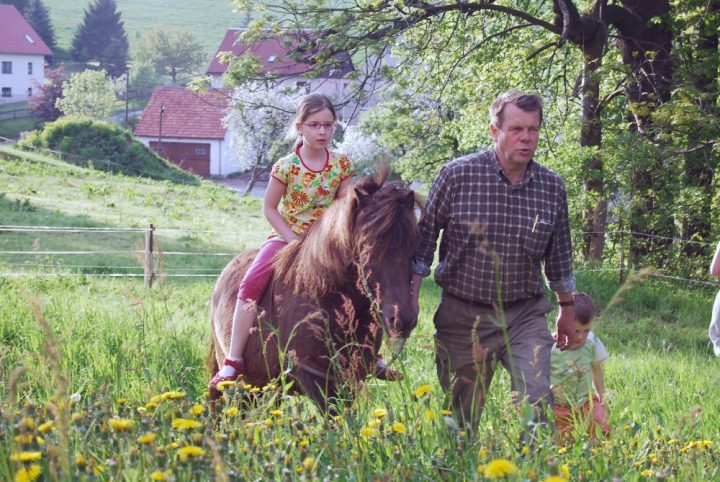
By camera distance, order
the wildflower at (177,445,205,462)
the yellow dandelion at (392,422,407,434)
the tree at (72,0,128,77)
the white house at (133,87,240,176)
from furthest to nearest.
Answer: the tree at (72,0,128,77) < the white house at (133,87,240,176) < the yellow dandelion at (392,422,407,434) < the wildflower at (177,445,205,462)

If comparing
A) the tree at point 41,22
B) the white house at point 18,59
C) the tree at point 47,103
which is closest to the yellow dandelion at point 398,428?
the tree at point 47,103

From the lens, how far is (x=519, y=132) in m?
4.98

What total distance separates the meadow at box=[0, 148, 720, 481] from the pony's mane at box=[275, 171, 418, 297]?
0.67 metres

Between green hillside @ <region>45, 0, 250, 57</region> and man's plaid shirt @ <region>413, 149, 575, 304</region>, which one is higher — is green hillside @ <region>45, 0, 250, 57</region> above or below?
above

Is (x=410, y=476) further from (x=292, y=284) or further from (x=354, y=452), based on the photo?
(x=292, y=284)

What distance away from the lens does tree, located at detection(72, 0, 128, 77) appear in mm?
117688

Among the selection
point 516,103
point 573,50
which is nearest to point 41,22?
point 573,50

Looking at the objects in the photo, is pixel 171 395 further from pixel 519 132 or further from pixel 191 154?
pixel 191 154

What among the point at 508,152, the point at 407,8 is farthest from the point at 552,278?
the point at 407,8

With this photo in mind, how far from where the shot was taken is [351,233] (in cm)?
497

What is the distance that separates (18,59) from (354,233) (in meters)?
102

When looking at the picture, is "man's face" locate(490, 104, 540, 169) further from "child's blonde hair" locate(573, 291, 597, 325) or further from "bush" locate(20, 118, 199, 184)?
"bush" locate(20, 118, 199, 184)

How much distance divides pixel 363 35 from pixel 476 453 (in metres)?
11.1

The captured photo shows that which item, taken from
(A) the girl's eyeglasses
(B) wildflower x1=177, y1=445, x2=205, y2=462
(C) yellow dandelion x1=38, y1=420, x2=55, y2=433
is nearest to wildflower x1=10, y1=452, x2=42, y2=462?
(C) yellow dandelion x1=38, y1=420, x2=55, y2=433
